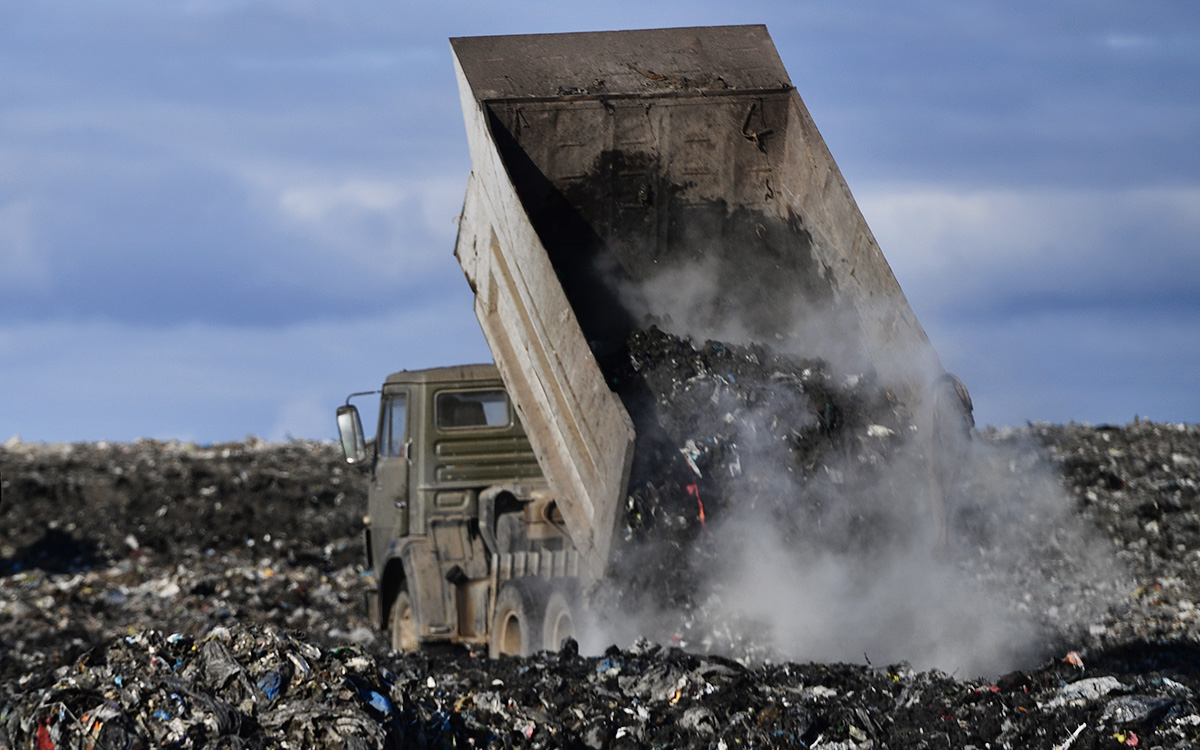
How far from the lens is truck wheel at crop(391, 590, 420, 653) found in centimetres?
854

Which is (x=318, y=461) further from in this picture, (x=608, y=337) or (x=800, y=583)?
(x=800, y=583)

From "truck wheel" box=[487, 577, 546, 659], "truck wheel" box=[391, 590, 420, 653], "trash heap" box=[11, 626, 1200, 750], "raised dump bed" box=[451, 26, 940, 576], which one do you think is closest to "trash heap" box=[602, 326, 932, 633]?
"trash heap" box=[11, 626, 1200, 750]

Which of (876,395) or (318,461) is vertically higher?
(318,461)

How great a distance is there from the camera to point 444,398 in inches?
328

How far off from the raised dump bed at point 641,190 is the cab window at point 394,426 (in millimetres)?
1355

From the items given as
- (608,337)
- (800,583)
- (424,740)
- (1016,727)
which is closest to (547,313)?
(608,337)

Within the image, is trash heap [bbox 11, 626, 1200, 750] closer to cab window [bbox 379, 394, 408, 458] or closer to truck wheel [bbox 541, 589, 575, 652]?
truck wheel [bbox 541, 589, 575, 652]

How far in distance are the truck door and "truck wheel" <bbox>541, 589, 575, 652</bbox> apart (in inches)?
72.3

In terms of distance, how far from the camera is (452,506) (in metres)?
8.21

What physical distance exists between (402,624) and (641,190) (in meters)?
3.64

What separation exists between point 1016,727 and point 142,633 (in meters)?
3.55

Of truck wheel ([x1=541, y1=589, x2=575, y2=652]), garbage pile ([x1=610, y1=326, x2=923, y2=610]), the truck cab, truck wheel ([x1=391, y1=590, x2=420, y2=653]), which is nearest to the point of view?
garbage pile ([x1=610, y1=326, x2=923, y2=610])

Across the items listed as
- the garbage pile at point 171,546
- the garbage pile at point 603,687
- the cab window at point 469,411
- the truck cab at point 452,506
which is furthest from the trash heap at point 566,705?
the garbage pile at point 171,546

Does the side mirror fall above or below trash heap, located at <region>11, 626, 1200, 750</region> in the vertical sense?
above
